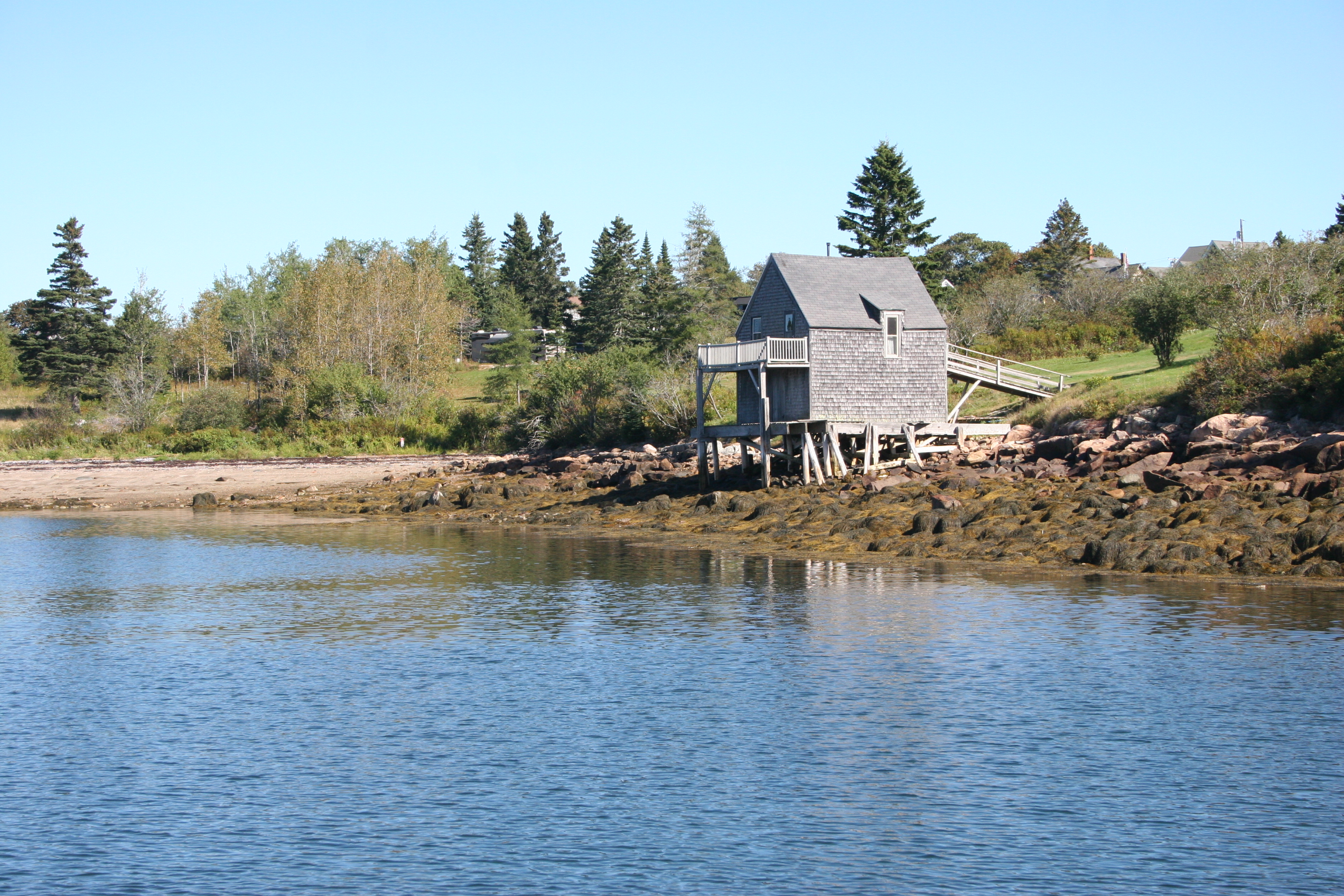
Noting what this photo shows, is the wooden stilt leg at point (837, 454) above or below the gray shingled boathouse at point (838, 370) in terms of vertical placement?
below

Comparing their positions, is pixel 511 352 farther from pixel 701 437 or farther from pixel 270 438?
pixel 701 437

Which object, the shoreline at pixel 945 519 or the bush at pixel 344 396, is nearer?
A: the shoreline at pixel 945 519

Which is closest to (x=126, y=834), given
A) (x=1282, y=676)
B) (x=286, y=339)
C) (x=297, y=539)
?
(x=1282, y=676)

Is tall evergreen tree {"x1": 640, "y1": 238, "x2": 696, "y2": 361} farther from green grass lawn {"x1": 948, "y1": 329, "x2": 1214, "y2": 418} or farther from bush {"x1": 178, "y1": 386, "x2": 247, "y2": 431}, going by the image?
bush {"x1": 178, "y1": 386, "x2": 247, "y2": 431}

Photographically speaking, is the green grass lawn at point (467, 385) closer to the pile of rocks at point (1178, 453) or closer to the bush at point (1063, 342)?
the bush at point (1063, 342)

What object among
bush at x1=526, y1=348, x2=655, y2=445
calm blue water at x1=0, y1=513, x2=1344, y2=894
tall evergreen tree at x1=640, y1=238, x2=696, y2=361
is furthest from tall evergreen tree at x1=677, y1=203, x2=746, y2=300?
calm blue water at x1=0, y1=513, x2=1344, y2=894

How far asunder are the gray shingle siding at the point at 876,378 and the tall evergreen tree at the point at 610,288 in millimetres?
53569

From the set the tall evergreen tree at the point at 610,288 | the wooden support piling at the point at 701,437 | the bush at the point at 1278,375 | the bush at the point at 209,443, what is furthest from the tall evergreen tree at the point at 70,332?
the bush at the point at 1278,375

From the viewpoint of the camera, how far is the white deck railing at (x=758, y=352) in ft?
132

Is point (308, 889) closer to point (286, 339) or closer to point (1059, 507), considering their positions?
point (1059, 507)

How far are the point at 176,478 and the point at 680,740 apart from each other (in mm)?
49438

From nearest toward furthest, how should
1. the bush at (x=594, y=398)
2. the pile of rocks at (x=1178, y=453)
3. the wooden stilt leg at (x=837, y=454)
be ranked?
the pile of rocks at (x=1178, y=453) → the wooden stilt leg at (x=837, y=454) → the bush at (x=594, y=398)

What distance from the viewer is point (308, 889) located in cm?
1077

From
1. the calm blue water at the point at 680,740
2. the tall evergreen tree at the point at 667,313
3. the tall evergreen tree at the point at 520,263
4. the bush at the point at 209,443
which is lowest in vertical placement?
the calm blue water at the point at 680,740
